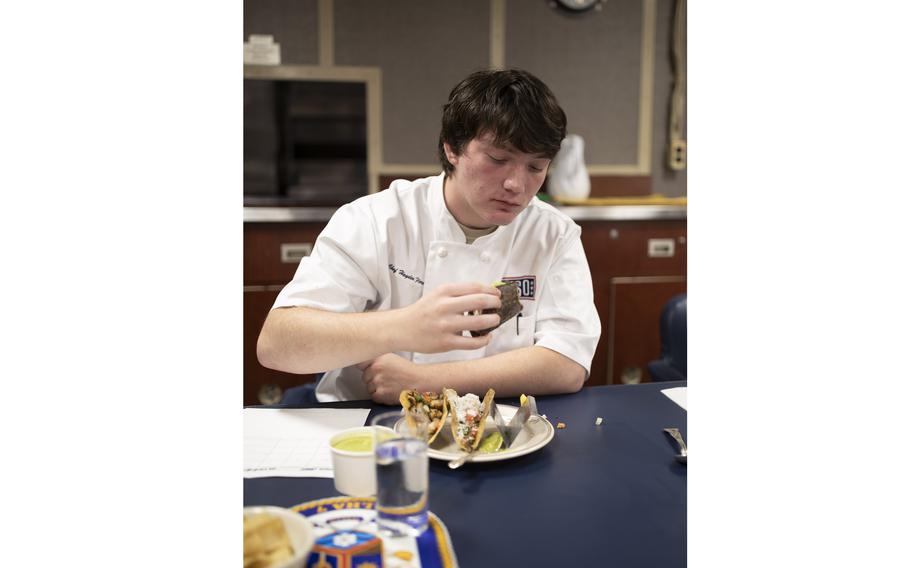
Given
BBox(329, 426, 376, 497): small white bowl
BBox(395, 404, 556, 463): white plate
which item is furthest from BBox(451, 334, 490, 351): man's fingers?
BBox(329, 426, 376, 497): small white bowl

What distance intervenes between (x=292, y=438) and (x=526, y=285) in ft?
2.23

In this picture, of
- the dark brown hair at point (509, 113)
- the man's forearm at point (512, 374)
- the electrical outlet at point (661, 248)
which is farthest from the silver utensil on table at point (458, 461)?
the electrical outlet at point (661, 248)

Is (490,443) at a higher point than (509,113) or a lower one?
lower

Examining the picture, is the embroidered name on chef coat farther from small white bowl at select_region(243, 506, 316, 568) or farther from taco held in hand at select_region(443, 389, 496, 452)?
small white bowl at select_region(243, 506, 316, 568)

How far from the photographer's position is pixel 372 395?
121 centimetres

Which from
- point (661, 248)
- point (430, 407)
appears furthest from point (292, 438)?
point (661, 248)

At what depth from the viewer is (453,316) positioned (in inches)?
37.8

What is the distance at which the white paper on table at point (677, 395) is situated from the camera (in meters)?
1.22

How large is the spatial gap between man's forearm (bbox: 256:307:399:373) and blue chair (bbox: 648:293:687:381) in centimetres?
94

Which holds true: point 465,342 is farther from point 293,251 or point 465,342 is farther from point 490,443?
point 293,251
